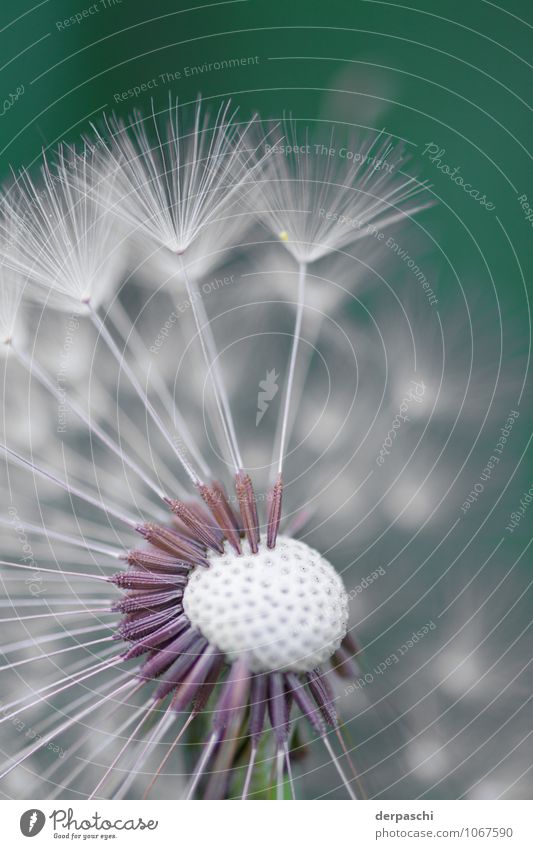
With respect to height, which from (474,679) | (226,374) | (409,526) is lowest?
(474,679)

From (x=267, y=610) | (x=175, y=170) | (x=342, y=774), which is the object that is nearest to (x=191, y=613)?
(x=267, y=610)

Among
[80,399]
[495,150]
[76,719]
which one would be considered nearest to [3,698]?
[76,719]

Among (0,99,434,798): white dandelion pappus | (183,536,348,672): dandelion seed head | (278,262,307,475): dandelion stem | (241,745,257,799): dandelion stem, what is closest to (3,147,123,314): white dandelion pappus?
(0,99,434,798): white dandelion pappus

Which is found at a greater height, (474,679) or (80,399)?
(80,399)
